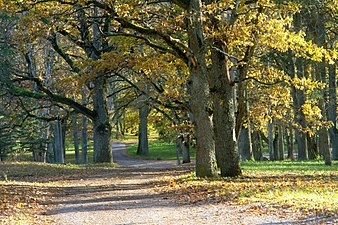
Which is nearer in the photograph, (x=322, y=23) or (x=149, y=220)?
(x=149, y=220)

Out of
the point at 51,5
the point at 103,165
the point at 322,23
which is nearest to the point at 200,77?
the point at 51,5

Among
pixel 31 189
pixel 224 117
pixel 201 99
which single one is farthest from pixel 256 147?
pixel 31 189

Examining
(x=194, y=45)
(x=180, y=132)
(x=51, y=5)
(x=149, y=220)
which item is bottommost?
(x=149, y=220)

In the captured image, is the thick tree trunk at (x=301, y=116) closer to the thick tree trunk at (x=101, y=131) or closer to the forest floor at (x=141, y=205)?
the thick tree trunk at (x=101, y=131)

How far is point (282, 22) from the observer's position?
15391mm

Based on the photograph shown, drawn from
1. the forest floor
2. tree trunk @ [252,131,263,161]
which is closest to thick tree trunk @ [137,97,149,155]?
tree trunk @ [252,131,263,161]

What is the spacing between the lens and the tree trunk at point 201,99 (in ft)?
54.8

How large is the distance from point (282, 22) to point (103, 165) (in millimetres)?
16733

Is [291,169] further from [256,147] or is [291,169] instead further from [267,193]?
[256,147]

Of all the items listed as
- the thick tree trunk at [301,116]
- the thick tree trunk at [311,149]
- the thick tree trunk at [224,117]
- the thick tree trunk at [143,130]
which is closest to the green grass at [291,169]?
the thick tree trunk at [224,117]

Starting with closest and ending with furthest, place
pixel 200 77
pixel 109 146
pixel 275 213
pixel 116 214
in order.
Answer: pixel 275 213
pixel 116 214
pixel 200 77
pixel 109 146

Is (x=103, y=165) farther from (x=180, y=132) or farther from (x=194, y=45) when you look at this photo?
(x=194, y=45)

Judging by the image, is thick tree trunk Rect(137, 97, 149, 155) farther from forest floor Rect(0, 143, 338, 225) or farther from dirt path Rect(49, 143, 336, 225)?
dirt path Rect(49, 143, 336, 225)

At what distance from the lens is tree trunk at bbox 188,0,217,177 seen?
1670 cm
